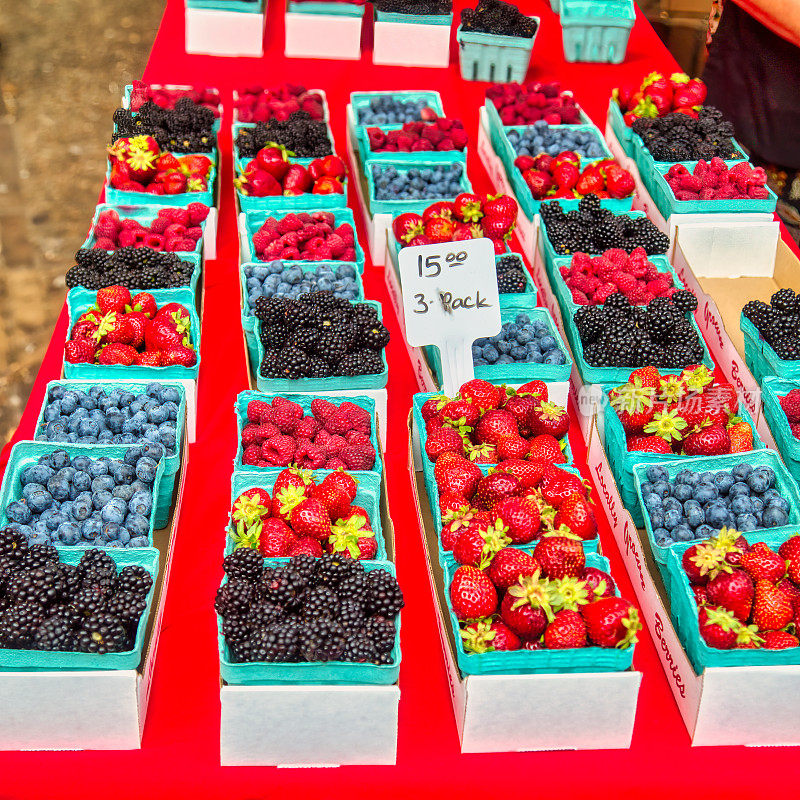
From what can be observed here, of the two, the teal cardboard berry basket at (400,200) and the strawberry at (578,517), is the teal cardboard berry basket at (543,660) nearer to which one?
the strawberry at (578,517)

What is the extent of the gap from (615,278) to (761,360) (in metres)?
0.52

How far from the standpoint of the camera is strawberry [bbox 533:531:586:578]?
2.04 metres

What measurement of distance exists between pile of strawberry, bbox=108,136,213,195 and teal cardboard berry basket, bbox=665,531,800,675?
2.30m

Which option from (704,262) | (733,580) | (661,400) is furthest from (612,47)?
(733,580)

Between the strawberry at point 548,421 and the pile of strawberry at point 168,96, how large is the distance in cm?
236

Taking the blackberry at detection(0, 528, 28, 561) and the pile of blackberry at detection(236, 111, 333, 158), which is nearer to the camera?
the blackberry at detection(0, 528, 28, 561)

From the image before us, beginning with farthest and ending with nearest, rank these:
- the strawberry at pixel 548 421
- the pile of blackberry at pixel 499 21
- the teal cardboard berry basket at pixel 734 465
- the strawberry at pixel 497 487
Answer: the pile of blackberry at pixel 499 21, the strawberry at pixel 548 421, the teal cardboard berry basket at pixel 734 465, the strawberry at pixel 497 487

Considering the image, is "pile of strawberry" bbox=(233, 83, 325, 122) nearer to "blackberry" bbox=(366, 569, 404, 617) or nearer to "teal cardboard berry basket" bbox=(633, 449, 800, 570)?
"teal cardboard berry basket" bbox=(633, 449, 800, 570)

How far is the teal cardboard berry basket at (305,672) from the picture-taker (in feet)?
6.07

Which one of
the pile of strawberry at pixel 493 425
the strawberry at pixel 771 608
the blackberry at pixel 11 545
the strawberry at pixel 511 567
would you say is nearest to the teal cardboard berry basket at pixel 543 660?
the strawberry at pixel 511 567

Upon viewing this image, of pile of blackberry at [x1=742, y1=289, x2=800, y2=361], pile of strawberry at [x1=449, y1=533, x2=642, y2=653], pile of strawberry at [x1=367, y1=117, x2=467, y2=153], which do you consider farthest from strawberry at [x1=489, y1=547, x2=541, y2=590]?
pile of strawberry at [x1=367, y1=117, x2=467, y2=153]

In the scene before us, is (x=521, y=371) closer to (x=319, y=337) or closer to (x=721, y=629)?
(x=319, y=337)

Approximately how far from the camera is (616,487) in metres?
2.53

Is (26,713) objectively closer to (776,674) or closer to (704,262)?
(776,674)
